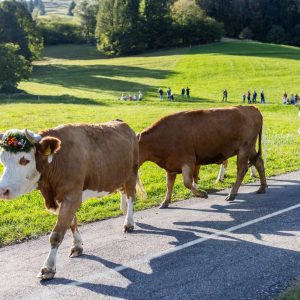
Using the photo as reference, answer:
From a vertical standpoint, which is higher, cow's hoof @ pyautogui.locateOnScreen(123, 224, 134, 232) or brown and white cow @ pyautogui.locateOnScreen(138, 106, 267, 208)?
brown and white cow @ pyautogui.locateOnScreen(138, 106, 267, 208)

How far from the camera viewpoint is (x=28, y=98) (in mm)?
53156

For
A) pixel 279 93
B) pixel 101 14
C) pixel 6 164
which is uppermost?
pixel 101 14

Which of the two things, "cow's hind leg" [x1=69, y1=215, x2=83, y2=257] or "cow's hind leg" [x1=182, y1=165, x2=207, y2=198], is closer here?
"cow's hind leg" [x1=69, y1=215, x2=83, y2=257]

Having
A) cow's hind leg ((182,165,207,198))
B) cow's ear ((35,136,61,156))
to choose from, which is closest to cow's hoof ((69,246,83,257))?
cow's ear ((35,136,61,156))

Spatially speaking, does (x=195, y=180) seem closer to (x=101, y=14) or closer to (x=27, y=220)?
(x=27, y=220)

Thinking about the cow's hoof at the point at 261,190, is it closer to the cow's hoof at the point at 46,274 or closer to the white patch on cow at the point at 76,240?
the white patch on cow at the point at 76,240

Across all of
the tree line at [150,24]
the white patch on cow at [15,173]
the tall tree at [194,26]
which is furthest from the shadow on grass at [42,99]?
the tall tree at [194,26]

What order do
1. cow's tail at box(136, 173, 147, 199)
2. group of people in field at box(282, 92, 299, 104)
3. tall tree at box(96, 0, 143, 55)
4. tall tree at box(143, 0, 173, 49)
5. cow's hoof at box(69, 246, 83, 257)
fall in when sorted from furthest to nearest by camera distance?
1. tall tree at box(143, 0, 173, 49)
2. tall tree at box(96, 0, 143, 55)
3. group of people in field at box(282, 92, 299, 104)
4. cow's tail at box(136, 173, 147, 199)
5. cow's hoof at box(69, 246, 83, 257)

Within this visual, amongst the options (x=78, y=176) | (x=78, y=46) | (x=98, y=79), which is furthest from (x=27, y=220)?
(x=78, y=46)

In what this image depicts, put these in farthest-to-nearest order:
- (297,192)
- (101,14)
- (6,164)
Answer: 1. (101,14)
2. (297,192)
3. (6,164)

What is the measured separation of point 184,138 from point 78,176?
4476 millimetres

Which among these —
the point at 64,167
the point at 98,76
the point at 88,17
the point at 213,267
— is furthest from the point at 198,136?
the point at 88,17

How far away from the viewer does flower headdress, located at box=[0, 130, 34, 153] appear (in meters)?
6.82

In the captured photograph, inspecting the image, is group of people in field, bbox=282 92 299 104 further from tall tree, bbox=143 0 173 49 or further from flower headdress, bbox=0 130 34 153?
tall tree, bbox=143 0 173 49
